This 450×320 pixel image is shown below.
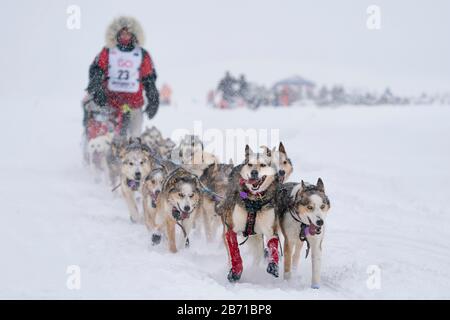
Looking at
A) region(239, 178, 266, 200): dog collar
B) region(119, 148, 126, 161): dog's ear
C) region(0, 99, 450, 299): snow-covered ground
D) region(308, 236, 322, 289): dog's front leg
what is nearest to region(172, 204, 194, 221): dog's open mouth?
region(0, 99, 450, 299): snow-covered ground

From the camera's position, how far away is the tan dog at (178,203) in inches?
162

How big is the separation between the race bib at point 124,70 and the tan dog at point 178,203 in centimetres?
258

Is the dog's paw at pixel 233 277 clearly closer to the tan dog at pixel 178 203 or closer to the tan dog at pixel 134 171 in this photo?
the tan dog at pixel 178 203

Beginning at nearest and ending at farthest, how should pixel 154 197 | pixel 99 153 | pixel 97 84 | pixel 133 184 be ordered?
pixel 154 197
pixel 133 184
pixel 97 84
pixel 99 153

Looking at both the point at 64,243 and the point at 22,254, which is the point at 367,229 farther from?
the point at 22,254

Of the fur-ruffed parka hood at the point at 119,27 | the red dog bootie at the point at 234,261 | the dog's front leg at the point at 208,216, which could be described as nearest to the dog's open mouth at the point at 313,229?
the red dog bootie at the point at 234,261

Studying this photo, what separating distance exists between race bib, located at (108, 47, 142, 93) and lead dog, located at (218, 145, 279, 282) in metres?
3.38

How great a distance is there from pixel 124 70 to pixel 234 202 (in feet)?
11.5

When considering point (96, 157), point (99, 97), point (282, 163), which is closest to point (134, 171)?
point (282, 163)

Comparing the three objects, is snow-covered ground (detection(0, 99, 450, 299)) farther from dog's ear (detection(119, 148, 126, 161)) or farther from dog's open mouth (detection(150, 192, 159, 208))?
dog's ear (detection(119, 148, 126, 161))

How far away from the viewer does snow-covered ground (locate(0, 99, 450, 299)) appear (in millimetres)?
3240

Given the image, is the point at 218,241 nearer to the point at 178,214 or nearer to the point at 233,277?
the point at 178,214

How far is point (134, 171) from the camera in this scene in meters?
5.14
